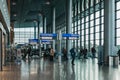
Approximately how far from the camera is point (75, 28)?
47312mm

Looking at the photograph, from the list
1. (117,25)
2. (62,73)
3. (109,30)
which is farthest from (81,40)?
(62,73)

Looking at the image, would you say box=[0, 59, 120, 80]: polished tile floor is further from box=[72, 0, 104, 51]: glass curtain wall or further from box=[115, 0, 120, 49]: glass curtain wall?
box=[72, 0, 104, 51]: glass curtain wall

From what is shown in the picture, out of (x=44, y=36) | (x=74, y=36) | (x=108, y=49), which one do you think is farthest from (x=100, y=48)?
(x=44, y=36)

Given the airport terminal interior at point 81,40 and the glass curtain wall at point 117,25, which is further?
the glass curtain wall at point 117,25

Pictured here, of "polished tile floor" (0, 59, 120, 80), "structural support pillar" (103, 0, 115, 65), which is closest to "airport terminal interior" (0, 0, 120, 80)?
"structural support pillar" (103, 0, 115, 65)

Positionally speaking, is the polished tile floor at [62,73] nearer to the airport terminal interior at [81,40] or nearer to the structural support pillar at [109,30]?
the airport terminal interior at [81,40]

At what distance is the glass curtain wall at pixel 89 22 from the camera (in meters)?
35.5

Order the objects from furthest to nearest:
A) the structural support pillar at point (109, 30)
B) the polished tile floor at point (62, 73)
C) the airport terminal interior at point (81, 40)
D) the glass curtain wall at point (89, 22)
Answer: the glass curtain wall at point (89, 22) → the structural support pillar at point (109, 30) → the airport terminal interior at point (81, 40) → the polished tile floor at point (62, 73)

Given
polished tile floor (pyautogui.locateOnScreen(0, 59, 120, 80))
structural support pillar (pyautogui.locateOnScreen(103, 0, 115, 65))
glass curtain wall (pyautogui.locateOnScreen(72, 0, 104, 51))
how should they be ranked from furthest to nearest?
glass curtain wall (pyautogui.locateOnScreen(72, 0, 104, 51)), structural support pillar (pyautogui.locateOnScreen(103, 0, 115, 65)), polished tile floor (pyautogui.locateOnScreen(0, 59, 120, 80))

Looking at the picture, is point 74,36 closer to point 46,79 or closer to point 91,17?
point 91,17

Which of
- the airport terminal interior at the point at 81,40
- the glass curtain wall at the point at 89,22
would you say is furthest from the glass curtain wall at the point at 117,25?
the glass curtain wall at the point at 89,22

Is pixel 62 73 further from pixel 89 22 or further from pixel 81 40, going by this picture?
pixel 81 40

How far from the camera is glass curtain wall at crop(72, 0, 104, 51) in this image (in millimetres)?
35531

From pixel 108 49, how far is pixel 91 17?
12470 mm
